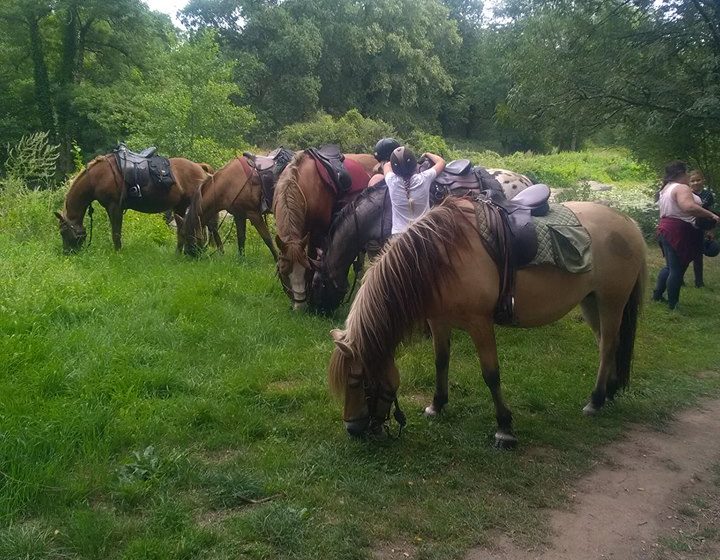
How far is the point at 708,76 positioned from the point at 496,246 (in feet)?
25.6

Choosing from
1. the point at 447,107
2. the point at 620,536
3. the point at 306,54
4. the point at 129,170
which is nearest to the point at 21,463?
the point at 620,536

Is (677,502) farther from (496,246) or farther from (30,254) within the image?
(30,254)

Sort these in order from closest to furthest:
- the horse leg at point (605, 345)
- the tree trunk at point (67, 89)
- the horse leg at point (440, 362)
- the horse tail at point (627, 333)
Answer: the horse leg at point (440, 362) < the horse leg at point (605, 345) < the horse tail at point (627, 333) < the tree trunk at point (67, 89)

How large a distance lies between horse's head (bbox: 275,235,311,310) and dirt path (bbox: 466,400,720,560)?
10.2ft

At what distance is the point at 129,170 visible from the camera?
26.8 ft

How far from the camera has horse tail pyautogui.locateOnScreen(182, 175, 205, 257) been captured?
8.05 m

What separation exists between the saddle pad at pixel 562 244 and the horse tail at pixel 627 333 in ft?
2.41

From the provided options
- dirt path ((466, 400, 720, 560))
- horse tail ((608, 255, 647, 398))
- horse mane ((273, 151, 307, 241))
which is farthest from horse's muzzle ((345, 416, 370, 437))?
horse mane ((273, 151, 307, 241))

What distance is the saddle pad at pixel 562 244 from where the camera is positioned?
12.0ft

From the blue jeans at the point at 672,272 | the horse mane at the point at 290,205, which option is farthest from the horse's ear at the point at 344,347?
the blue jeans at the point at 672,272

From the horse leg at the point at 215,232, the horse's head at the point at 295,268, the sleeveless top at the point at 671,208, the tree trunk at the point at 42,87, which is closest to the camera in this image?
the horse's head at the point at 295,268

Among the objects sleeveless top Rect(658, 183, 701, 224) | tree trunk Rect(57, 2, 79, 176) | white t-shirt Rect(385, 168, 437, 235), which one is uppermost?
tree trunk Rect(57, 2, 79, 176)

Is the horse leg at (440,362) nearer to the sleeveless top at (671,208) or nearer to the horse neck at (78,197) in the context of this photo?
the sleeveless top at (671,208)

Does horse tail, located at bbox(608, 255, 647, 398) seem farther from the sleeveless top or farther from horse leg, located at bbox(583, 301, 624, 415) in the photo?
the sleeveless top
